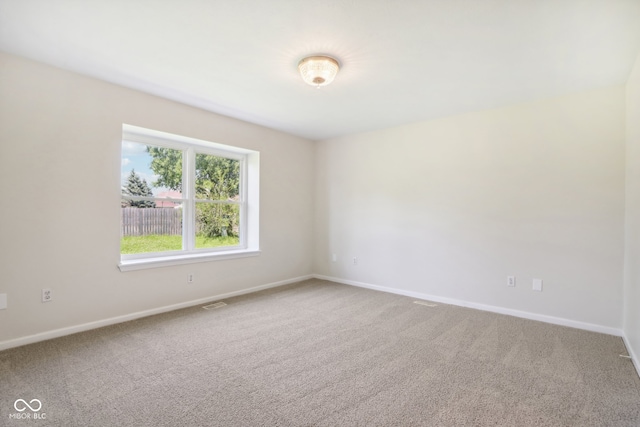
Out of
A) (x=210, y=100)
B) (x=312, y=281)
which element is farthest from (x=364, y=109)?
(x=312, y=281)

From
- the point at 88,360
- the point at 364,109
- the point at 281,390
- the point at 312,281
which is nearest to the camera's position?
the point at 281,390

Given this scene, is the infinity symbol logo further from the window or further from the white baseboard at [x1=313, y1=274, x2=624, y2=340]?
the white baseboard at [x1=313, y1=274, x2=624, y2=340]

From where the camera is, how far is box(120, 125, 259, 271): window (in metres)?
3.51

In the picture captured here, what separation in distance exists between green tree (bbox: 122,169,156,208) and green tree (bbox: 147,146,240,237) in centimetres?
16

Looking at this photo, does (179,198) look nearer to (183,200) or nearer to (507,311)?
(183,200)

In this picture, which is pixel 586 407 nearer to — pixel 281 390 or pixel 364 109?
pixel 281 390

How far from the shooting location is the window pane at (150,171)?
352cm

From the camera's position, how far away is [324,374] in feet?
7.22

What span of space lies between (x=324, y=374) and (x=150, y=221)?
2710 mm

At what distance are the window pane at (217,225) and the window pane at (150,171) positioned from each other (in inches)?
17.0

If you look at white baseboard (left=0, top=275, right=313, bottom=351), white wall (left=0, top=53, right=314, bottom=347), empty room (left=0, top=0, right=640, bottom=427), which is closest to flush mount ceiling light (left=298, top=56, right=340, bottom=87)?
empty room (left=0, top=0, right=640, bottom=427)

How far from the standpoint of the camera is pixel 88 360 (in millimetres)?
2355

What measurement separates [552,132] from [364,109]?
6.66ft

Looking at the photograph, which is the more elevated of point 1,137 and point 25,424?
point 1,137
